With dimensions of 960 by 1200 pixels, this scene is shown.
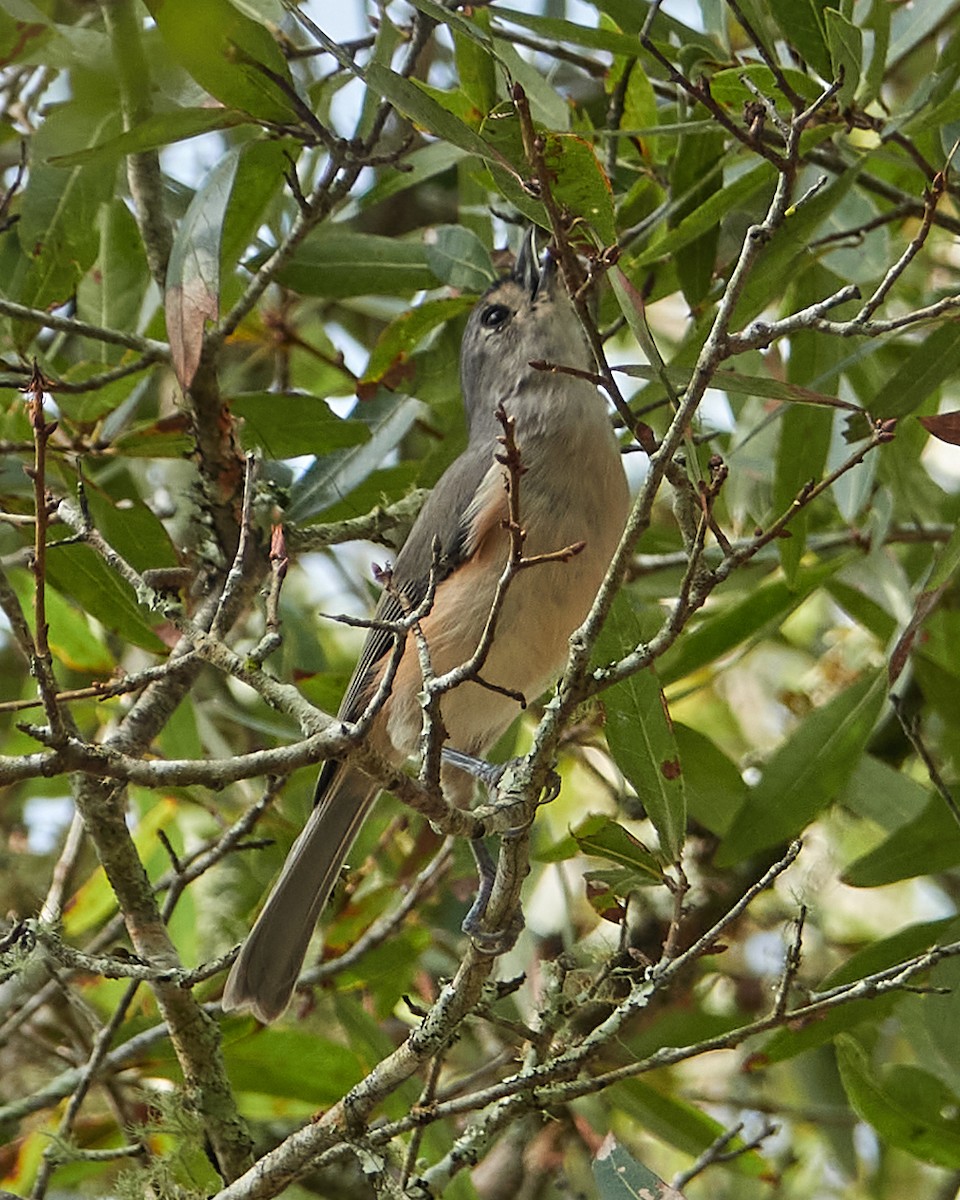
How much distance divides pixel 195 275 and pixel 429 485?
1062 mm

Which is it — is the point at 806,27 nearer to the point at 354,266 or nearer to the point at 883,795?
the point at 354,266

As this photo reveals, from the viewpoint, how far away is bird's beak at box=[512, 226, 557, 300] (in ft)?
13.5

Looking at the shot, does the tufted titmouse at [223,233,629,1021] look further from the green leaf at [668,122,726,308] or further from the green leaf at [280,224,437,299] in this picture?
the green leaf at [668,122,726,308]

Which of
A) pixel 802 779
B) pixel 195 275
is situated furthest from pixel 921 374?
pixel 195 275

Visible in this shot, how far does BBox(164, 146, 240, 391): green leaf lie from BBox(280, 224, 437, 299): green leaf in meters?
0.56

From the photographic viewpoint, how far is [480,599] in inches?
139

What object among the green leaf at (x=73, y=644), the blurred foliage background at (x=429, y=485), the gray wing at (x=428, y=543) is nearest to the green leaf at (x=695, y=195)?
the blurred foliage background at (x=429, y=485)

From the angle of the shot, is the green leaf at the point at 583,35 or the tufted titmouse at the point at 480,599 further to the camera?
the tufted titmouse at the point at 480,599


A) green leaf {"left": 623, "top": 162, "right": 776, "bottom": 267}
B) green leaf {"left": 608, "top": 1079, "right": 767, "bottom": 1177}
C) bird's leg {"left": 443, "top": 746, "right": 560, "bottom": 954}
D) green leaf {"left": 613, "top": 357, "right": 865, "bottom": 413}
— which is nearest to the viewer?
green leaf {"left": 613, "top": 357, "right": 865, "bottom": 413}

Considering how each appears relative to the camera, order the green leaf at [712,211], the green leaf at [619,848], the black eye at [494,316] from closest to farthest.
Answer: the green leaf at [619,848] < the green leaf at [712,211] < the black eye at [494,316]

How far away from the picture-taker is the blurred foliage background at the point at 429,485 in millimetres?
2891

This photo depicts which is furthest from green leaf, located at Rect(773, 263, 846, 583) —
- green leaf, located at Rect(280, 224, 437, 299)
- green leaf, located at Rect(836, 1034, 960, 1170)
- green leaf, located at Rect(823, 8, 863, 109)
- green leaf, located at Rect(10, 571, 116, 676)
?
green leaf, located at Rect(10, 571, 116, 676)

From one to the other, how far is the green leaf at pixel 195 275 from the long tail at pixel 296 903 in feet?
3.25

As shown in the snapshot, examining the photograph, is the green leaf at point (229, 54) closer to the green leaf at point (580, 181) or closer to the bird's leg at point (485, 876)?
the green leaf at point (580, 181)
